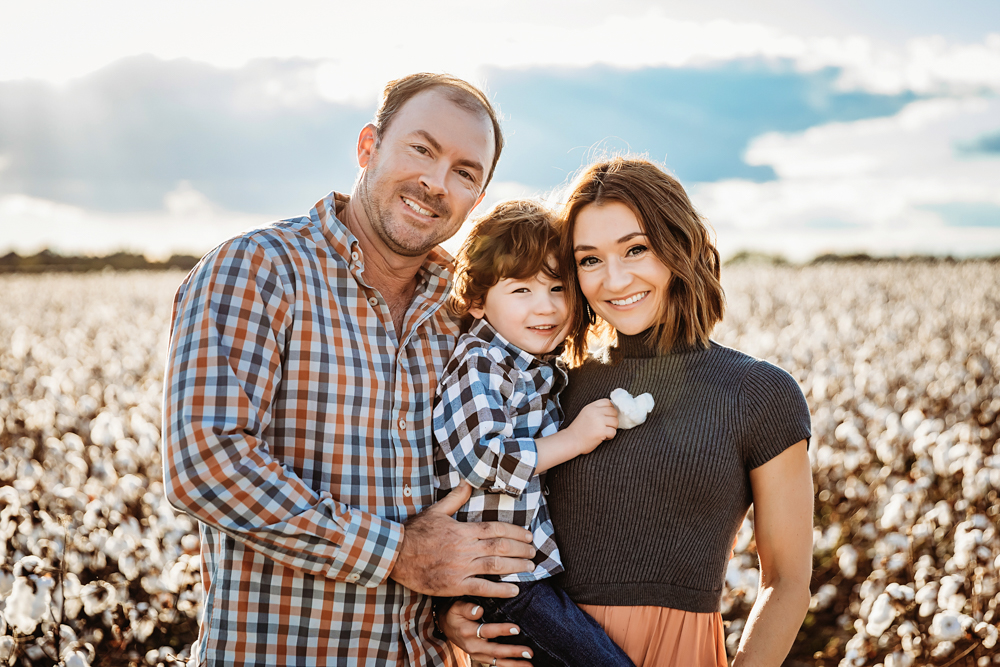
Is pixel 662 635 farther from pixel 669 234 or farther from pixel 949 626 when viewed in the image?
pixel 949 626

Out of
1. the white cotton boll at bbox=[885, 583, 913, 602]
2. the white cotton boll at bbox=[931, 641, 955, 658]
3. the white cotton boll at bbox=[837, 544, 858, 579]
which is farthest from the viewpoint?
the white cotton boll at bbox=[837, 544, 858, 579]

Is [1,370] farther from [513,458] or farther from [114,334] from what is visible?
[513,458]

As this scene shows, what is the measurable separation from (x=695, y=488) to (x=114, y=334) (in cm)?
1328

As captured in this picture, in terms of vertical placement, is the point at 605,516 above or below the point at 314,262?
below

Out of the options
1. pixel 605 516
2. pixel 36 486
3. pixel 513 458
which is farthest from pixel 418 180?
pixel 36 486

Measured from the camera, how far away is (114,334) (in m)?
13.4

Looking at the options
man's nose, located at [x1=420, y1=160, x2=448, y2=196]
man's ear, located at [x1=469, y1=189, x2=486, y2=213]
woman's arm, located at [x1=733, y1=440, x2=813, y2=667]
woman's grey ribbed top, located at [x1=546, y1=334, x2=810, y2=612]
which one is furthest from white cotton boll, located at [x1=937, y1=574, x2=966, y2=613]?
man's nose, located at [x1=420, y1=160, x2=448, y2=196]

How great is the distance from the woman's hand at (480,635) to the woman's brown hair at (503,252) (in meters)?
1.22

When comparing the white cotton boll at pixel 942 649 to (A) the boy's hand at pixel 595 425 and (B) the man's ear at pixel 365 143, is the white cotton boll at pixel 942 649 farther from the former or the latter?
(B) the man's ear at pixel 365 143

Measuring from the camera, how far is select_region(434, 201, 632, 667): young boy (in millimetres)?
2723

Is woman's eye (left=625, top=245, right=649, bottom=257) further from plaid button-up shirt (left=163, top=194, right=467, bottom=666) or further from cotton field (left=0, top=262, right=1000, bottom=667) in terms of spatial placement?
cotton field (left=0, top=262, right=1000, bottom=667)

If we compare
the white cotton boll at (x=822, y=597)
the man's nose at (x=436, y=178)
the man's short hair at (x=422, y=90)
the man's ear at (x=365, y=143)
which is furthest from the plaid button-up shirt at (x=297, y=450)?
the white cotton boll at (x=822, y=597)

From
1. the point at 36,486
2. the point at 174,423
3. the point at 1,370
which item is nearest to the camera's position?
the point at 174,423

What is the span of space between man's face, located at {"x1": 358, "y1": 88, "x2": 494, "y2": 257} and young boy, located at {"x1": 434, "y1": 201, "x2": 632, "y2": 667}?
229 millimetres
